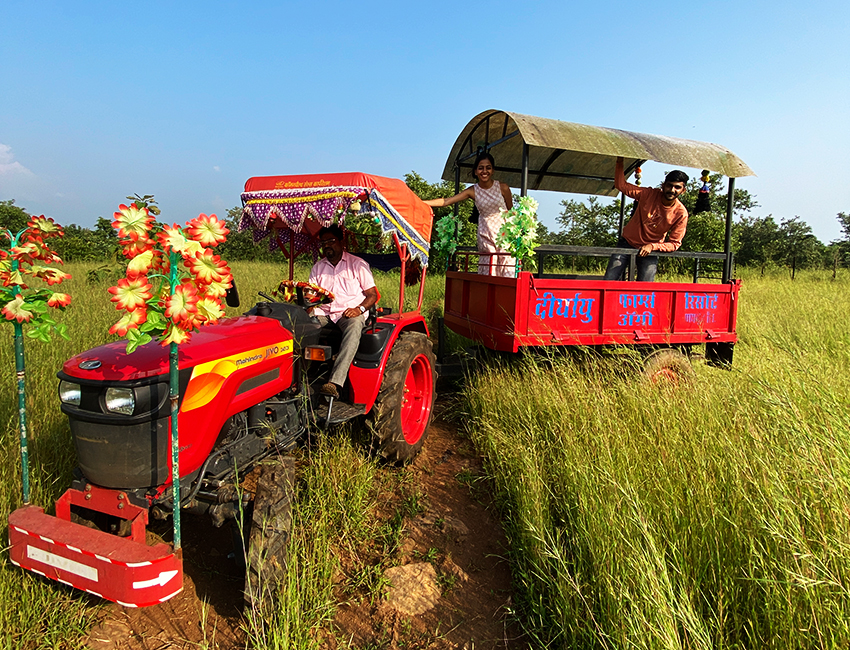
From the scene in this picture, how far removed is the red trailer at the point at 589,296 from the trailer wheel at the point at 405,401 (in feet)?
Result: 2.45

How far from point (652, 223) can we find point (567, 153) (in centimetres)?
155

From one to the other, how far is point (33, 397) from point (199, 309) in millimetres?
2682

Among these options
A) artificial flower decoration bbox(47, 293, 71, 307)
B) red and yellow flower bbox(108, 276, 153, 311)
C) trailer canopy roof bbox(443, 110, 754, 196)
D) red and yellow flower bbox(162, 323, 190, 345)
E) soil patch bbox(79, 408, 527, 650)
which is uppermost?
trailer canopy roof bbox(443, 110, 754, 196)

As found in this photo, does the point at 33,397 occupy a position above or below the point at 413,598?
above

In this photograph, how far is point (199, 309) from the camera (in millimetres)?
1987

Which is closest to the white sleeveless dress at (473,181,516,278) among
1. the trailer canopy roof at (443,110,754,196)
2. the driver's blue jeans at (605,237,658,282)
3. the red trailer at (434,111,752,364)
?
the red trailer at (434,111,752,364)

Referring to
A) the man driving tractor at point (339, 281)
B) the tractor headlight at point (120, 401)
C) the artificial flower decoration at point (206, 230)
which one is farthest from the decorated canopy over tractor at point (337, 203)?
the tractor headlight at point (120, 401)

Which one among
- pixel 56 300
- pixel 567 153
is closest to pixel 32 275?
pixel 56 300

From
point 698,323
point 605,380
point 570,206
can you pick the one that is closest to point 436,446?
point 605,380

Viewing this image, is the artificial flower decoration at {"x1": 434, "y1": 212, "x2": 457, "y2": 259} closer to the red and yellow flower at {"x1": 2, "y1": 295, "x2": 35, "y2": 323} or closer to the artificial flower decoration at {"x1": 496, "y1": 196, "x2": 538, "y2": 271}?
Answer: the artificial flower decoration at {"x1": 496, "y1": 196, "x2": 538, "y2": 271}

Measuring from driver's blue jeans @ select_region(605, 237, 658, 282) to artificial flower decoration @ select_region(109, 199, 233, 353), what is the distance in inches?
170

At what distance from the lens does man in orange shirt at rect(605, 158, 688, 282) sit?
4996mm

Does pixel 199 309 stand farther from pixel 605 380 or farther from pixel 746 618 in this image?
pixel 605 380

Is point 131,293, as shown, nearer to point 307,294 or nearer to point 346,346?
point 346,346
